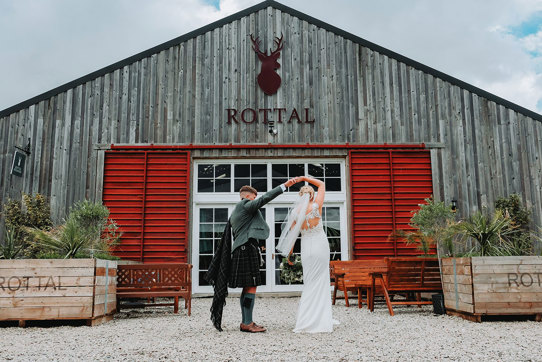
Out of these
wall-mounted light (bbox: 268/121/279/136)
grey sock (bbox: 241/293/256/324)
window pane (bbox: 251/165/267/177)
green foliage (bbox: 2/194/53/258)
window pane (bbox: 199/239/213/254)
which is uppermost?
wall-mounted light (bbox: 268/121/279/136)

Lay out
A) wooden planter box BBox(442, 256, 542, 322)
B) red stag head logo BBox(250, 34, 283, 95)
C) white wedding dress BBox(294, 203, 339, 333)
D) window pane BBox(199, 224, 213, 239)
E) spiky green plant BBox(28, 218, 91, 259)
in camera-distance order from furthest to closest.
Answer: red stag head logo BBox(250, 34, 283, 95) < window pane BBox(199, 224, 213, 239) < spiky green plant BBox(28, 218, 91, 259) < wooden planter box BBox(442, 256, 542, 322) < white wedding dress BBox(294, 203, 339, 333)

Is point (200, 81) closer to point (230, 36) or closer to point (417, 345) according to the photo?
point (230, 36)

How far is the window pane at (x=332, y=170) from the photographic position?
34.7 feet

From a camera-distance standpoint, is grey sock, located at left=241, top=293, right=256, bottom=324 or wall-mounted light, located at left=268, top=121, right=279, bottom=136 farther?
wall-mounted light, located at left=268, top=121, right=279, bottom=136

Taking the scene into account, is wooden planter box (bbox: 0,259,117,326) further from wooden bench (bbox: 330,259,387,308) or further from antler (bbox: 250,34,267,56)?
antler (bbox: 250,34,267,56)

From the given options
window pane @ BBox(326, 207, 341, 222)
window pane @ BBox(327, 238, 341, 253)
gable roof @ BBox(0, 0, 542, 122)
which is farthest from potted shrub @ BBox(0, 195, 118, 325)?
gable roof @ BBox(0, 0, 542, 122)

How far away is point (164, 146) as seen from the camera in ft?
33.8

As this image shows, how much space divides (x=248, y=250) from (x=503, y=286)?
296 cm

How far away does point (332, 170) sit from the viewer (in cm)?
1060

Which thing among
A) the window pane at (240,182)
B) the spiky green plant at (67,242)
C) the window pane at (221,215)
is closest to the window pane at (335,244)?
the window pane at (240,182)

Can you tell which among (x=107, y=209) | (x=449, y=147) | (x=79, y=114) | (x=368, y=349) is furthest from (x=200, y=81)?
(x=368, y=349)

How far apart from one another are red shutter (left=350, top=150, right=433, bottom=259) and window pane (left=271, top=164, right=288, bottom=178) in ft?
4.33

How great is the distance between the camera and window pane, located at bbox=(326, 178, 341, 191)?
34.5 feet

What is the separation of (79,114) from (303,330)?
7.19 m
